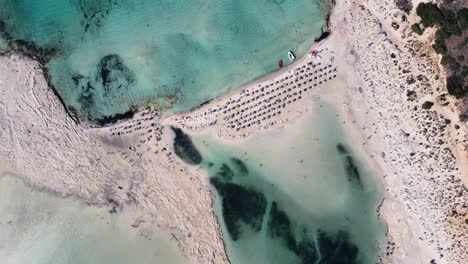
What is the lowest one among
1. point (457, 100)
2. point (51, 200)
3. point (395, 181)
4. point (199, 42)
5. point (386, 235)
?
point (386, 235)

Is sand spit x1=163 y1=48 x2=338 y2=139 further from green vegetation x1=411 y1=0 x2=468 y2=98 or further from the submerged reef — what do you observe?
green vegetation x1=411 y1=0 x2=468 y2=98

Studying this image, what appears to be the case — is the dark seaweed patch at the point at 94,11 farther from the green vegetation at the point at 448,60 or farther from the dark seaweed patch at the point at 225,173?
the green vegetation at the point at 448,60

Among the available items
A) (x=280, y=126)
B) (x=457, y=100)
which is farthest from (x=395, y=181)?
(x=280, y=126)

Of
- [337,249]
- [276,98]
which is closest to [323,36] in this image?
[276,98]

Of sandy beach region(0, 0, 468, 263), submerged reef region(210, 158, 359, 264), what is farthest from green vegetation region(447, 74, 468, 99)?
submerged reef region(210, 158, 359, 264)

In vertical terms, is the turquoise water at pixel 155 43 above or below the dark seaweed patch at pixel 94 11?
below

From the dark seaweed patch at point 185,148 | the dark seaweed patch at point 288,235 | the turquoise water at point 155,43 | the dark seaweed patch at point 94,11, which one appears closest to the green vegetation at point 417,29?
the turquoise water at point 155,43

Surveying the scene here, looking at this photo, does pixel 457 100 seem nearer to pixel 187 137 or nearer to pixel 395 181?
pixel 395 181
